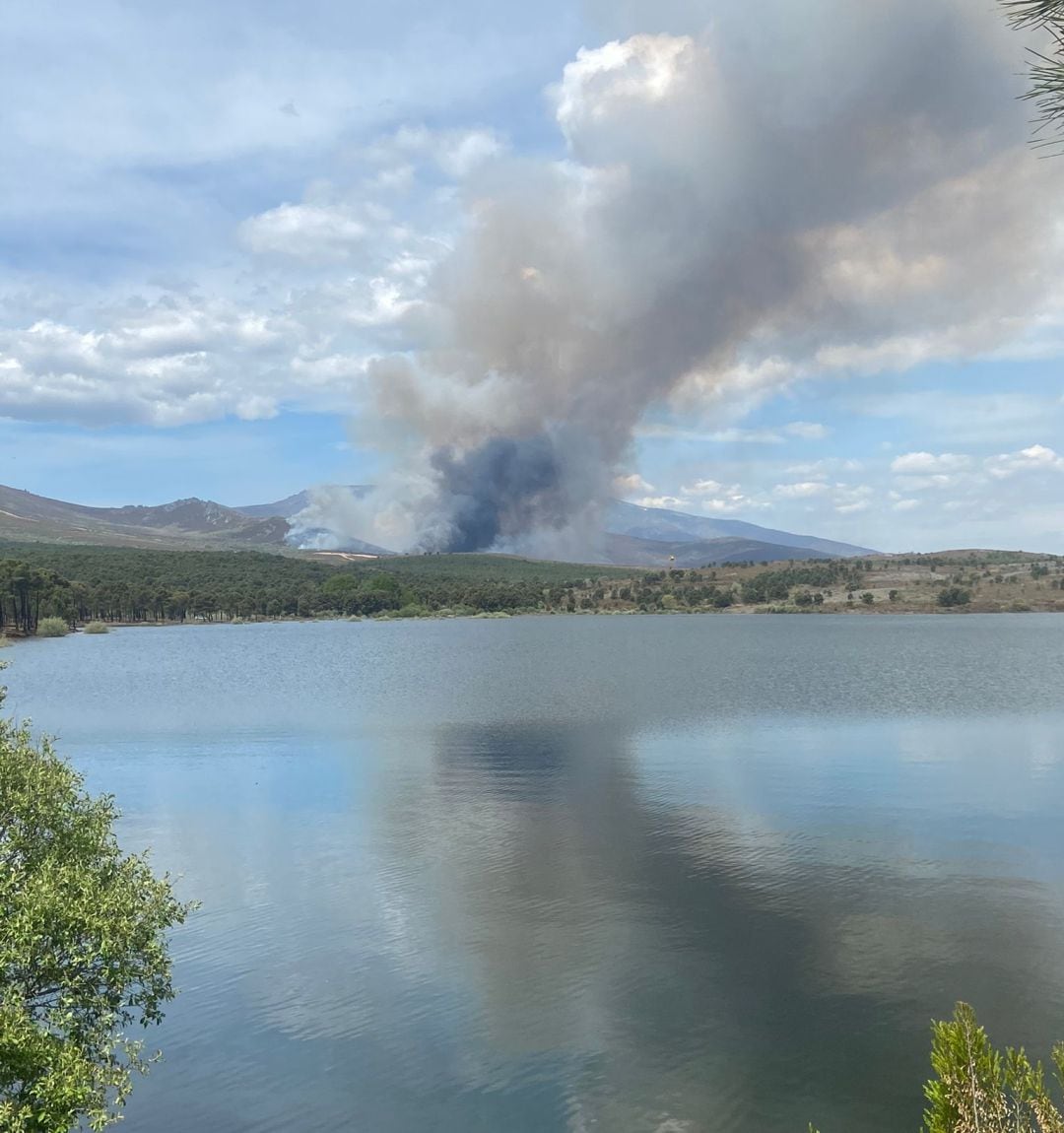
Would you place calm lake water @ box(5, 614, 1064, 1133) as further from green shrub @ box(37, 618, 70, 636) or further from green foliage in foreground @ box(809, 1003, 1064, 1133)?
green shrub @ box(37, 618, 70, 636)

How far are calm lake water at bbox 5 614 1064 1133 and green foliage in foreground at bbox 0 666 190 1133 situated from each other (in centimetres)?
341

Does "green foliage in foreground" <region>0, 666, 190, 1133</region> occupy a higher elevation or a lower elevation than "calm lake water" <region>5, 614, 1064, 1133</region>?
higher

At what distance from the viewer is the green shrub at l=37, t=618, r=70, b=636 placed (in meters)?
164

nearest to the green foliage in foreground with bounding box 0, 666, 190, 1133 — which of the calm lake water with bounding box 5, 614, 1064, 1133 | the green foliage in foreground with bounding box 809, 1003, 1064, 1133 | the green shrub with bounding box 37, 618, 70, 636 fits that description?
the calm lake water with bounding box 5, 614, 1064, 1133

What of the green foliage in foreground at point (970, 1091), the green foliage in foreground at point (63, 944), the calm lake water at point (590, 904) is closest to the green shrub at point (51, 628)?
the calm lake water at point (590, 904)

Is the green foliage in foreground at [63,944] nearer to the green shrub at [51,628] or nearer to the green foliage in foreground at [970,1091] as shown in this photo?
the green foliage in foreground at [970,1091]

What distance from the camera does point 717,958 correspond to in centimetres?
2256

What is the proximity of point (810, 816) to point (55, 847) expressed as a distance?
89.5ft

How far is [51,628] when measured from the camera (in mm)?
164375

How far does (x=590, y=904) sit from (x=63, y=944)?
612 inches

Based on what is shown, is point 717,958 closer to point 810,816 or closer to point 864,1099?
point 864,1099

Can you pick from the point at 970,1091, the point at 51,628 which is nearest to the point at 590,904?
the point at 970,1091

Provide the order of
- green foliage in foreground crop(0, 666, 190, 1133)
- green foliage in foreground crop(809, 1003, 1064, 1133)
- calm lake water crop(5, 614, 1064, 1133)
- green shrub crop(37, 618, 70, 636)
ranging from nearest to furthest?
green foliage in foreground crop(809, 1003, 1064, 1133) → green foliage in foreground crop(0, 666, 190, 1133) → calm lake water crop(5, 614, 1064, 1133) → green shrub crop(37, 618, 70, 636)

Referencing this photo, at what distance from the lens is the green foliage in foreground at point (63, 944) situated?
12.4 metres
